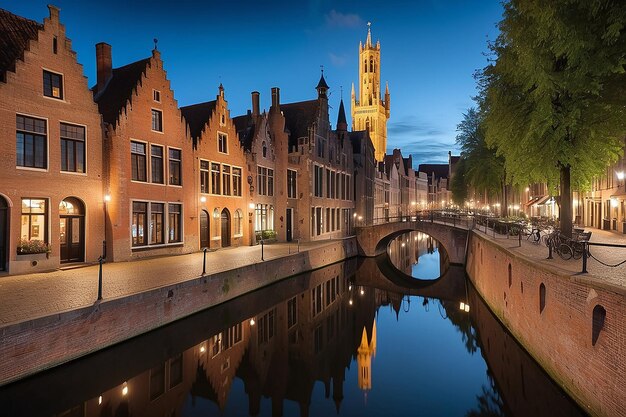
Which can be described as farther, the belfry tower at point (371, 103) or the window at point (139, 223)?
the belfry tower at point (371, 103)

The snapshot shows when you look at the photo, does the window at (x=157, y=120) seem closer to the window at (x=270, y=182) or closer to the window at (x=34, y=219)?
the window at (x=34, y=219)

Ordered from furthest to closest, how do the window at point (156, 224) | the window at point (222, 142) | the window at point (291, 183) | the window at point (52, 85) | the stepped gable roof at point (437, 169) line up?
the stepped gable roof at point (437, 169)
the window at point (291, 183)
the window at point (222, 142)
the window at point (156, 224)
the window at point (52, 85)

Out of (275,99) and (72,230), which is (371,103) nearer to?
(275,99)

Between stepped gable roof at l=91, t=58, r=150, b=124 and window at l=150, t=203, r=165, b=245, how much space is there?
17.5ft

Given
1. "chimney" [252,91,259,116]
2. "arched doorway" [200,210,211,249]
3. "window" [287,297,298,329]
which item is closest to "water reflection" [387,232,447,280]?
"window" [287,297,298,329]

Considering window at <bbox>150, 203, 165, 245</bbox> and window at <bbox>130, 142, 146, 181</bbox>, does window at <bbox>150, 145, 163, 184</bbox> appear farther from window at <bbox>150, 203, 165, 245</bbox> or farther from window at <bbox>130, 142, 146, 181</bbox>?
window at <bbox>150, 203, 165, 245</bbox>

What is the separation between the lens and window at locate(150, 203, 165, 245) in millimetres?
23531

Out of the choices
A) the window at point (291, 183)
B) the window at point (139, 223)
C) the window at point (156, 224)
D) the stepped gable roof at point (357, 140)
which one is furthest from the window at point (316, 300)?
the stepped gable roof at point (357, 140)

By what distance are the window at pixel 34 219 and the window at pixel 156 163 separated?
261 inches

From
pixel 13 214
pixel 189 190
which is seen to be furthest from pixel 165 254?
pixel 13 214

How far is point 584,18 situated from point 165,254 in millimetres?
22681

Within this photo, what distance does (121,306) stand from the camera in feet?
42.8

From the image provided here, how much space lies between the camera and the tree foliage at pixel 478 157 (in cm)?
3103

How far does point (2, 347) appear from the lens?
9680 mm
